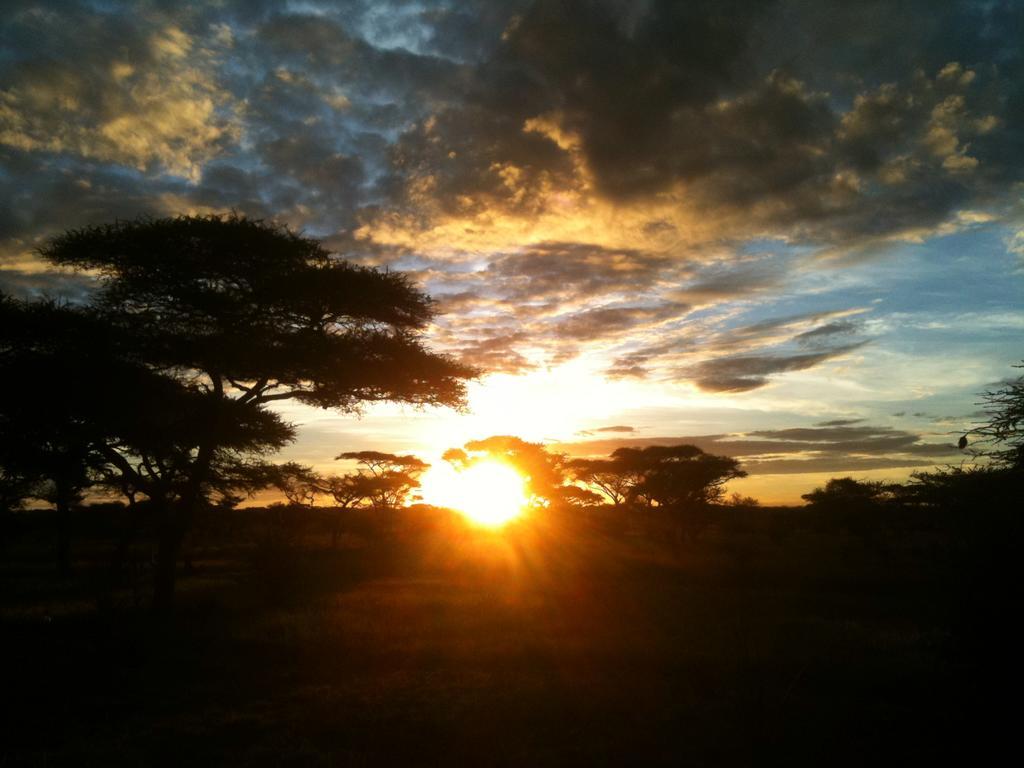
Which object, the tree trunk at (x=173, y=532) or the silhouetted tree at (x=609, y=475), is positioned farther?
the silhouetted tree at (x=609, y=475)

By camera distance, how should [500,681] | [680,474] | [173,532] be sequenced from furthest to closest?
[680,474], [173,532], [500,681]

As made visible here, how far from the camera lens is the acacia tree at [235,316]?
13.4 m

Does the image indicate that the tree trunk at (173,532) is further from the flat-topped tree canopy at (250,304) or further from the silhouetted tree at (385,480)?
the silhouetted tree at (385,480)

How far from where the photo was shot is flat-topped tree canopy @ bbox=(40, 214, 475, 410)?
1335 centimetres

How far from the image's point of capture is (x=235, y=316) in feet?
45.9

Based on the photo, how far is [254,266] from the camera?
14.0 meters

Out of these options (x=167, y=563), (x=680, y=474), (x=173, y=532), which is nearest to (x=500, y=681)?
(x=173, y=532)

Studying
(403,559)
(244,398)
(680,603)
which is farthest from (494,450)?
(244,398)

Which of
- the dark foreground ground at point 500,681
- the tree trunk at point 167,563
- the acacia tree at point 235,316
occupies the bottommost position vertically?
the dark foreground ground at point 500,681

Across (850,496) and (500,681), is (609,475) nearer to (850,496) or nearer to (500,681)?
(850,496)

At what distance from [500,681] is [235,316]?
31.3 feet

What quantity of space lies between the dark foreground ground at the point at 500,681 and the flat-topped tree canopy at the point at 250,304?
5342 mm

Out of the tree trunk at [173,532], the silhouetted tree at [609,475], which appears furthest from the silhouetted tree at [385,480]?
the tree trunk at [173,532]

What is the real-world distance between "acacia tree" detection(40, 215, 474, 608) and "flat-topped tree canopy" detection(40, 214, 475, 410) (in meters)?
0.02
